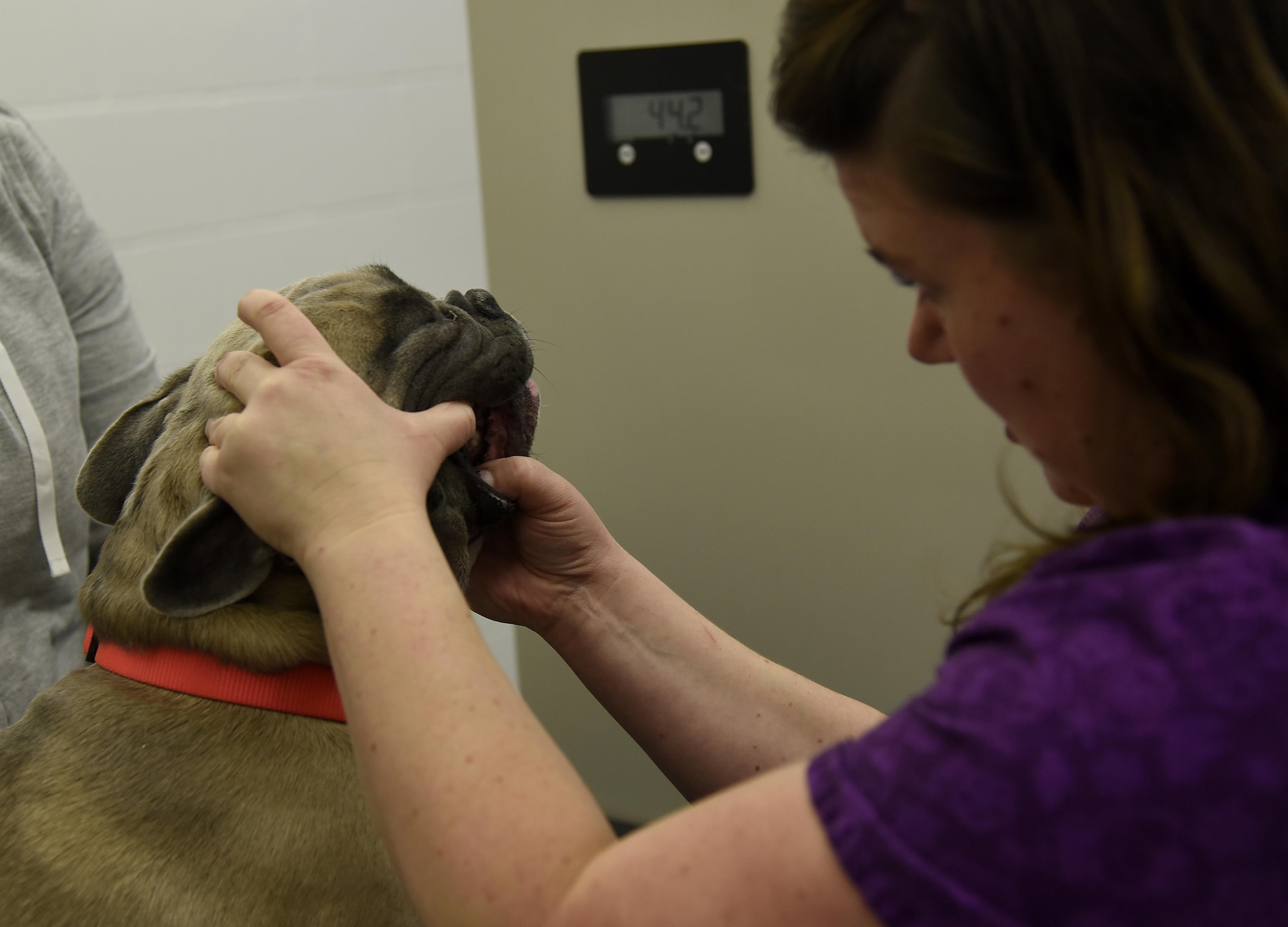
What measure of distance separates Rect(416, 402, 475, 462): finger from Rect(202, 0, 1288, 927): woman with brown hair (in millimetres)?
90

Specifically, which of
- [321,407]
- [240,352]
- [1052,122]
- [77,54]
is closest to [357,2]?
[77,54]

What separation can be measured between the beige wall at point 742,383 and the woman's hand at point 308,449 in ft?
3.01

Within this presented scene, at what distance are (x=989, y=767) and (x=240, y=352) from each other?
2.31ft

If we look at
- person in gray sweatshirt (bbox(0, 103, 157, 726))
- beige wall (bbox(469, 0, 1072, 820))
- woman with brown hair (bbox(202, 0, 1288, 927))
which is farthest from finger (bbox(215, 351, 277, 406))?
beige wall (bbox(469, 0, 1072, 820))

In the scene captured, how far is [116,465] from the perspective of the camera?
1143 mm

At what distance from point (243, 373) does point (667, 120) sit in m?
1.01


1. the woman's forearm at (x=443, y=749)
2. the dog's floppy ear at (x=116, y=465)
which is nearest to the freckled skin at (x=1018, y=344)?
the woman's forearm at (x=443, y=749)

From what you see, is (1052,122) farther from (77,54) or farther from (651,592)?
(77,54)

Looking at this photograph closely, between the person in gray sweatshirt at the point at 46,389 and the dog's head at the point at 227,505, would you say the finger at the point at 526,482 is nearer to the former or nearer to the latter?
the dog's head at the point at 227,505

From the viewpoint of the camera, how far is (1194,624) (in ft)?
1.76

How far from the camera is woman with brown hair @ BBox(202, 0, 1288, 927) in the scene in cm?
53

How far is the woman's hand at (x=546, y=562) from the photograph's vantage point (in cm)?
119

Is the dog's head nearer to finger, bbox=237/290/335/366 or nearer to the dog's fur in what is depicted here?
the dog's fur

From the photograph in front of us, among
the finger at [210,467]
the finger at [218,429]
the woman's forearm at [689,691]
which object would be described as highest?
the finger at [218,429]
